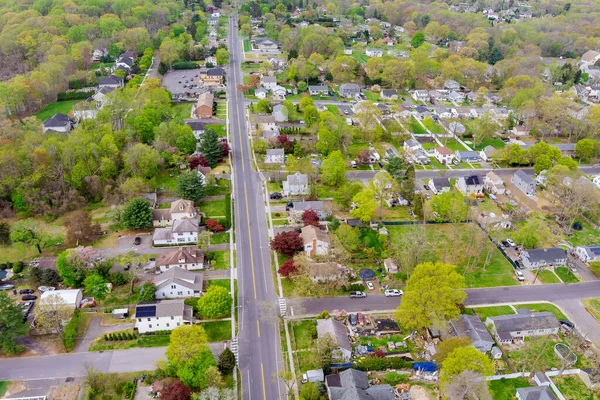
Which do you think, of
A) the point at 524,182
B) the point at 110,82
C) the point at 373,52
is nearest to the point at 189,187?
the point at 524,182

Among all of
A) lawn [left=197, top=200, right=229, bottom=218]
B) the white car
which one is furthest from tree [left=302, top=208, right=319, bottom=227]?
the white car

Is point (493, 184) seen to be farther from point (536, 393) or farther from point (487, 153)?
point (536, 393)

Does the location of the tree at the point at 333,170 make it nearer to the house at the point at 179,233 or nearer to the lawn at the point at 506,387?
the house at the point at 179,233

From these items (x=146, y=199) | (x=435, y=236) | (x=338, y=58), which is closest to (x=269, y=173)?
(x=146, y=199)

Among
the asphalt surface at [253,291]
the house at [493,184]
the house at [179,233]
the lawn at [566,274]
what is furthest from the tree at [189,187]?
the lawn at [566,274]

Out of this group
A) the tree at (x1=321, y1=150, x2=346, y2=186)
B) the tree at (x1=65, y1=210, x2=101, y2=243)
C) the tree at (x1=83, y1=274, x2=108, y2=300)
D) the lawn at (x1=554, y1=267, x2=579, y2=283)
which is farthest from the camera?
the tree at (x1=321, y1=150, x2=346, y2=186)

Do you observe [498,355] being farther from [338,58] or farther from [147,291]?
[338,58]

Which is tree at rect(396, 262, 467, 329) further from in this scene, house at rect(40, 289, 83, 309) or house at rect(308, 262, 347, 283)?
house at rect(40, 289, 83, 309)
